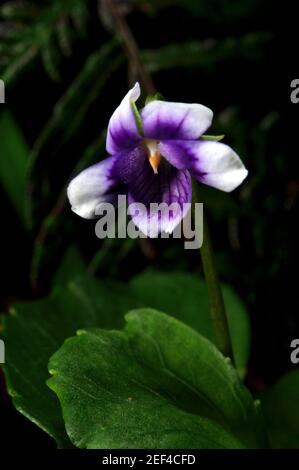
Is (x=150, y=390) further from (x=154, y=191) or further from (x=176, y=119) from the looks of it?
(x=176, y=119)

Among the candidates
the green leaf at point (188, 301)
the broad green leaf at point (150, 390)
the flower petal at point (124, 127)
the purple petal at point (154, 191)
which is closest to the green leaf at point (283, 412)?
the green leaf at point (188, 301)

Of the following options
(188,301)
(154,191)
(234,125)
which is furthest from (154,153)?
(234,125)

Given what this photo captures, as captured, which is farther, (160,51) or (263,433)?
(160,51)

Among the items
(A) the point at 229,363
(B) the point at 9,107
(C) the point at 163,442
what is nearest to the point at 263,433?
(A) the point at 229,363

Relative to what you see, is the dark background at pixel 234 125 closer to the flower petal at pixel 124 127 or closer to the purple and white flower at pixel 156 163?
the purple and white flower at pixel 156 163

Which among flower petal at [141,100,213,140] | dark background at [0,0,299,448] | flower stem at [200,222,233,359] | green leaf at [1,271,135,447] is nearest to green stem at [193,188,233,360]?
flower stem at [200,222,233,359]

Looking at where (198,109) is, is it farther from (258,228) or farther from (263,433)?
(258,228)
